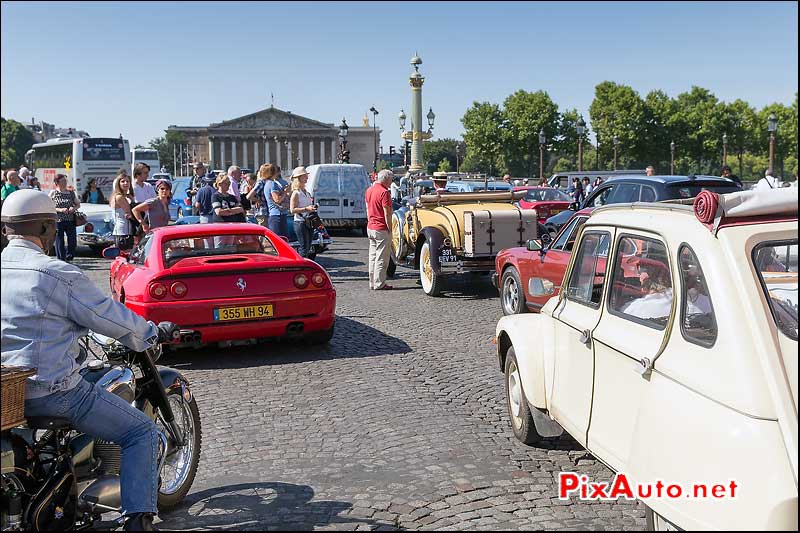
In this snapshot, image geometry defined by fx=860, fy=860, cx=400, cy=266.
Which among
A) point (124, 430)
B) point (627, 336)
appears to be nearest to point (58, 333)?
point (124, 430)

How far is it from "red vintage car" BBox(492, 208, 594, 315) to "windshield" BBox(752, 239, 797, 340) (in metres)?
5.23

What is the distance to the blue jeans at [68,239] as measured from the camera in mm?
16083

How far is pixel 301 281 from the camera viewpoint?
26.9ft

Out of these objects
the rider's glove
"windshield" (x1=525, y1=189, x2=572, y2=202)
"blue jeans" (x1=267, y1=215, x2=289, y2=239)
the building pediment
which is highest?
the building pediment

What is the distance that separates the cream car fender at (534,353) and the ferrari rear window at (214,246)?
3.98 metres

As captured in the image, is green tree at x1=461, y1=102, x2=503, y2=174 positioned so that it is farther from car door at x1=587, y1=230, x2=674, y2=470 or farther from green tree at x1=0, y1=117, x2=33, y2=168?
car door at x1=587, y1=230, x2=674, y2=470

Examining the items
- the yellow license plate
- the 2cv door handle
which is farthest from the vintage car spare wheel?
the 2cv door handle

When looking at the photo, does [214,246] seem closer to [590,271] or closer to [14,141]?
[590,271]

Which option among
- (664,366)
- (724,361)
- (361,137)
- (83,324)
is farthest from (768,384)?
(361,137)

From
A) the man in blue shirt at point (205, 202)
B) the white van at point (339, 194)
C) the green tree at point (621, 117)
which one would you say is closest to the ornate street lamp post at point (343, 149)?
the white van at point (339, 194)

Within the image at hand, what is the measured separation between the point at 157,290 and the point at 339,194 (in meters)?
16.0

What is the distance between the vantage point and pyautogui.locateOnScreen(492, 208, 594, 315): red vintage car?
358 inches

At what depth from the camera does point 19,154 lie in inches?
5561

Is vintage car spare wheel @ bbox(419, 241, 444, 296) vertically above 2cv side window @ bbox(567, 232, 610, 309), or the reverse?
2cv side window @ bbox(567, 232, 610, 309)
